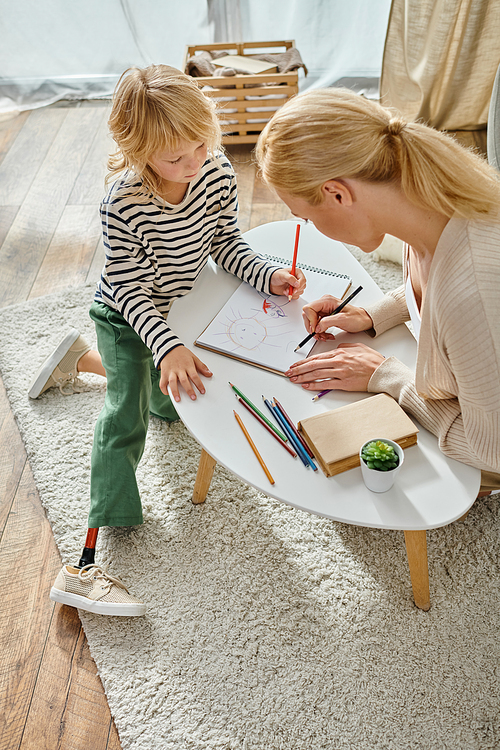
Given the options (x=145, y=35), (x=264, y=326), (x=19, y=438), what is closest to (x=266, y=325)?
(x=264, y=326)

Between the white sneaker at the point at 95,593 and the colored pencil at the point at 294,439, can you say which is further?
the white sneaker at the point at 95,593

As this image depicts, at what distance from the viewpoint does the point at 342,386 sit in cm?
97

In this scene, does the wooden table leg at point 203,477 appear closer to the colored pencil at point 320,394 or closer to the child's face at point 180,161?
the colored pencil at point 320,394

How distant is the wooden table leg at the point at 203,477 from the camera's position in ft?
4.13

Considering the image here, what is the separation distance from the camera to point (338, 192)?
0.81 m

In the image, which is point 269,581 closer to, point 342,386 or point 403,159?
point 342,386

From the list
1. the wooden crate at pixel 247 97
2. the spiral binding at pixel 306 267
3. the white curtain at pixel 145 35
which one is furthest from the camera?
the white curtain at pixel 145 35

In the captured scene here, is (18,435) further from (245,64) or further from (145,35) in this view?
(145,35)

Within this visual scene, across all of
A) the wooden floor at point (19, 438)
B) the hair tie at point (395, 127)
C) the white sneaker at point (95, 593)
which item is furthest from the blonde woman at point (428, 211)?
the wooden floor at point (19, 438)

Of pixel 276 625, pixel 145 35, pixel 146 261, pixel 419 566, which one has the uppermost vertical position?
pixel 145 35

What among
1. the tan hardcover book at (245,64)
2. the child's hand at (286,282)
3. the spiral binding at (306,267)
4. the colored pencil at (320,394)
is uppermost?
the tan hardcover book at (245,64)

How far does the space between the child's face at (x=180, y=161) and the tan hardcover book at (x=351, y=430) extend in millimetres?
513

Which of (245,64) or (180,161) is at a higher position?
(180,161)

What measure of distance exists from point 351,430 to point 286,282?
1.22 ft
